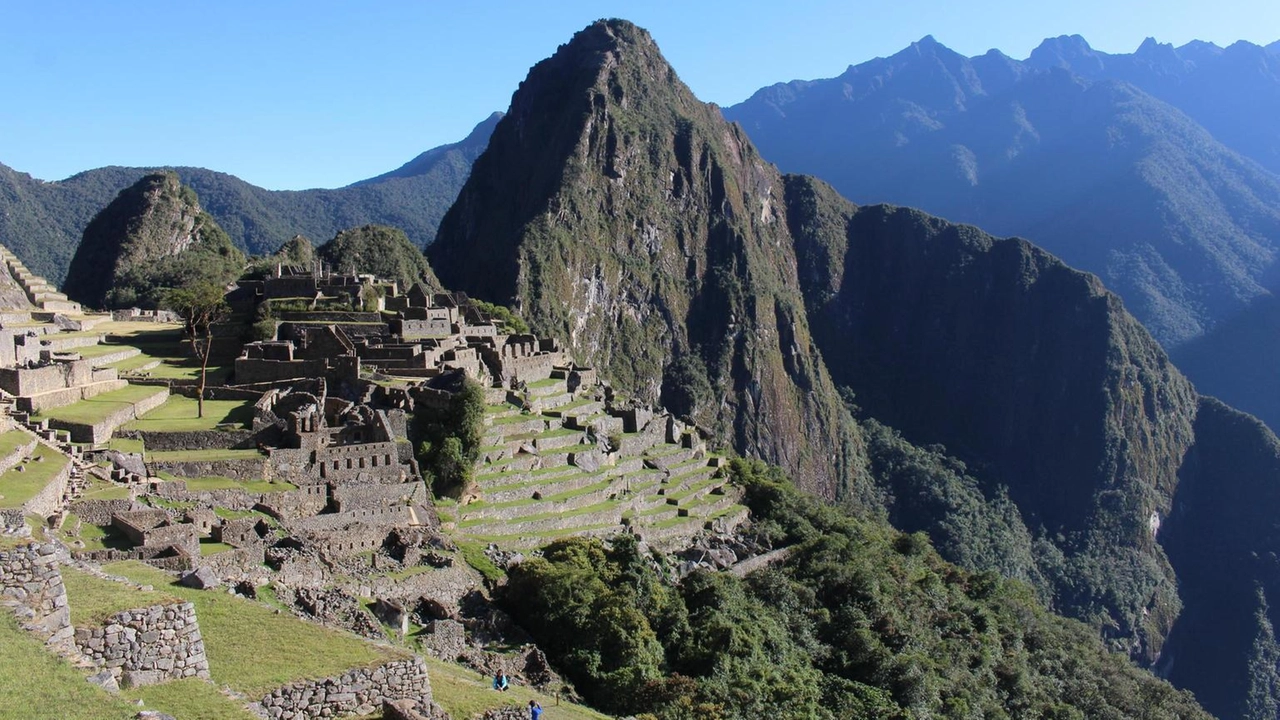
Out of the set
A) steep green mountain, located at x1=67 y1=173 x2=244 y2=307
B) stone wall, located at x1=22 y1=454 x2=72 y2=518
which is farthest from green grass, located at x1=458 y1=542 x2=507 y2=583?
steep green mountain, located at x1=67 y1=173 x2=244 y2=307

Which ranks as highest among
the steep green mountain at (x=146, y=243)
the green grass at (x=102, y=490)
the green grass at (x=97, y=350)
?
the steep green mountain at (x=146, y=243)

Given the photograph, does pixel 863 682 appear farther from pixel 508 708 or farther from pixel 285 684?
pixel 285 684

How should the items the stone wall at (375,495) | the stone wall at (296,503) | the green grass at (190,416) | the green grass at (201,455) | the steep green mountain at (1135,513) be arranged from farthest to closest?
the steep green mountain at (1135,513)
the green grass at (190,416)
the stone wall at (375,495)
the green grass at (201,455)
the stone wall at (296,503)

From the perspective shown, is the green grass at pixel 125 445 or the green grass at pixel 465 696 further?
the green grass at pixel 125 445

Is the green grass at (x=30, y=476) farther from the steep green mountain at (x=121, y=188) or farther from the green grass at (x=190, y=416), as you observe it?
the steep green mountain at (x=121, y=188)

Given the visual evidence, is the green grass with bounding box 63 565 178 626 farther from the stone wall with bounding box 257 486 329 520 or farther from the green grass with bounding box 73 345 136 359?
the green grass with bounding box 73 345 136 359

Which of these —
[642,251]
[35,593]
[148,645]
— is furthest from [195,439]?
[642,251]

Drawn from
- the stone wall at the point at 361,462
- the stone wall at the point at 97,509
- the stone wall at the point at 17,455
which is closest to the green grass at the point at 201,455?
the stone wall at the point at 361,462
